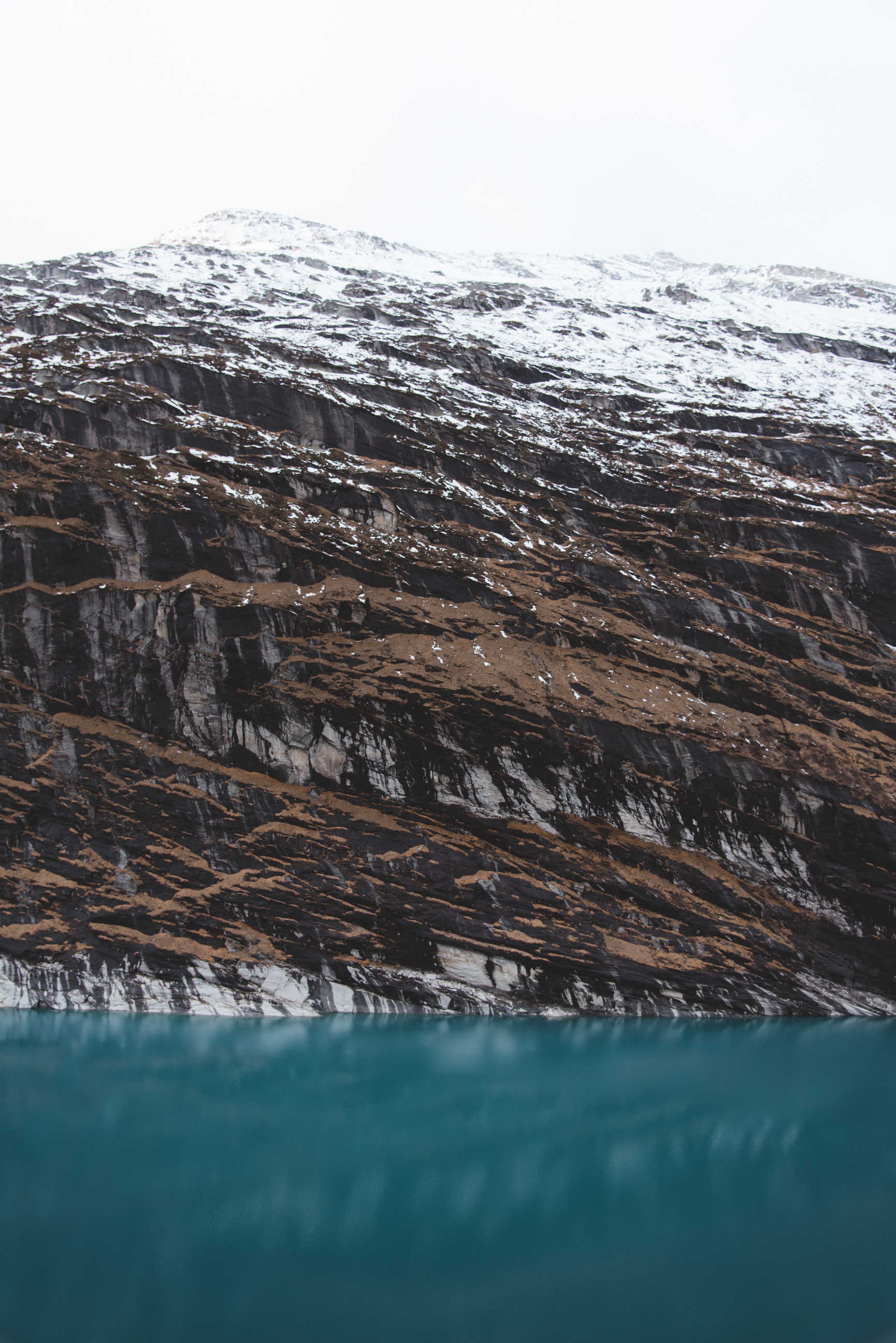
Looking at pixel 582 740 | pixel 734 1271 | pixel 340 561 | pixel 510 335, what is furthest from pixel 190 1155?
pixel 510 335

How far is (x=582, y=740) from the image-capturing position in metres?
45.6

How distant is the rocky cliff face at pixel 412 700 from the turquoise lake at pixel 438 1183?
4102 mm

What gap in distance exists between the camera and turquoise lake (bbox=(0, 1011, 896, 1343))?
16.1m

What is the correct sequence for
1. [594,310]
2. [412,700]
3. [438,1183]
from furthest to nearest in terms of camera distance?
[594,310]
[412,700]
[438,1183]

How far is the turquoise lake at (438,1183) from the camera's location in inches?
634

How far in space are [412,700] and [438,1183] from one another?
86.9ft

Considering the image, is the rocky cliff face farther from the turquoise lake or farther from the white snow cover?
the white snow cover

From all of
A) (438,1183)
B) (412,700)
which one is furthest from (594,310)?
(438,1183)

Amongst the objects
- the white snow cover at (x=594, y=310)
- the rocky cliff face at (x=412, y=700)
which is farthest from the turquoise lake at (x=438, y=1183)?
the white snow cover at (x=594, y=310)

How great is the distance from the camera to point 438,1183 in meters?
22.5

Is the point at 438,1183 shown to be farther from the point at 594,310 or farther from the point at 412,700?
the point at 594,310

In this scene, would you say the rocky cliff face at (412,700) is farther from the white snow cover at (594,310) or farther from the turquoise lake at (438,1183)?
the white snow cover at (594,310)

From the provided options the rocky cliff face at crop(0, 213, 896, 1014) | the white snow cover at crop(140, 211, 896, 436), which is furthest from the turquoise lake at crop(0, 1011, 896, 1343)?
the white snow cover at crop(140, 211, 896, 436)

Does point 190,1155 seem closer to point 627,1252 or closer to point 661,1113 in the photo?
point 627,1252
